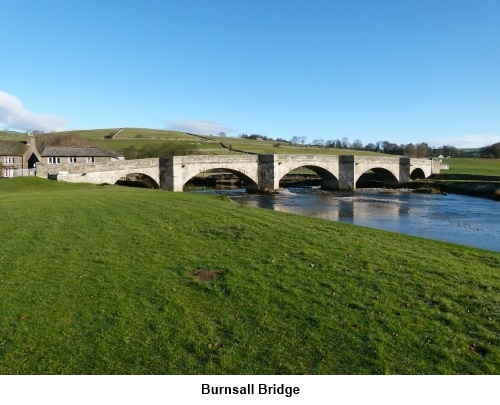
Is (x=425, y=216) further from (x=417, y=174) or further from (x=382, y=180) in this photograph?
(x=417, y=174)

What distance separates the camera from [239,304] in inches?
293

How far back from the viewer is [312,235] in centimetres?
1348

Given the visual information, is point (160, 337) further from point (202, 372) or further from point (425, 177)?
point (425, 177)

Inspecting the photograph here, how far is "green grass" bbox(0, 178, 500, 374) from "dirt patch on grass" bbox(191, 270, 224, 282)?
0.14 meters

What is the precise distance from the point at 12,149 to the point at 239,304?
55.8m

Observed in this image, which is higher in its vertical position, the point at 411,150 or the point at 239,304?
the point at 411,150

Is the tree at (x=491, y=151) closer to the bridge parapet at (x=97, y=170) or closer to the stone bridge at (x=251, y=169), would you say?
the stone bridge at (x=251, y=169)

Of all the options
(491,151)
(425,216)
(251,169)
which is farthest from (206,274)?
(491,151)

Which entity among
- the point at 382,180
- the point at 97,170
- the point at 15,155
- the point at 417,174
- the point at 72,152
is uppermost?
the point at 72,152

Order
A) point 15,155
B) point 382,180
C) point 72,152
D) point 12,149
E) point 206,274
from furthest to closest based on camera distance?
1. point 382,180
2. point 72,152
3. point 12,149
4. point 15,155
5. point 206,274

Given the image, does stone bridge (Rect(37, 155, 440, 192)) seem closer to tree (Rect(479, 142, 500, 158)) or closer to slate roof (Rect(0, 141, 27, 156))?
slate roof (Rect(0, 141, 27, 156))

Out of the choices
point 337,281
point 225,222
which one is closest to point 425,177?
point 225,222

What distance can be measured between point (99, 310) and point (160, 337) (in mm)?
1550

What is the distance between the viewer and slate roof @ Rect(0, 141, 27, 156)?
52.3 metres
